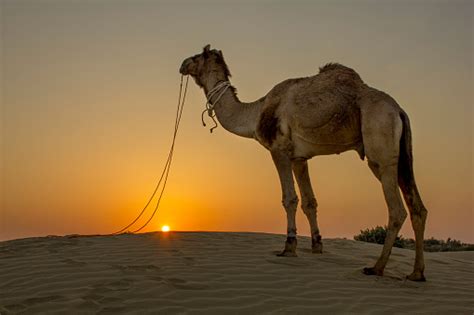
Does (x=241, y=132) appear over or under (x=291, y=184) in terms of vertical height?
over

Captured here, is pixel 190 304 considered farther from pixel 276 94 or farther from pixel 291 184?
pixel 276 94

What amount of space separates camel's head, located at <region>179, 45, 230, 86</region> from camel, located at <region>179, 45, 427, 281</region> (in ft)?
1.02

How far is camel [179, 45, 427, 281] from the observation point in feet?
27.1

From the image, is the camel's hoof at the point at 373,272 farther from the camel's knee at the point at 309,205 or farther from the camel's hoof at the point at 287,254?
the camel's knee at the point at 309,205

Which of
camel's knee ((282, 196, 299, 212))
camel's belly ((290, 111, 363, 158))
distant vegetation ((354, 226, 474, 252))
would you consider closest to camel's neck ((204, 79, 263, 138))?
camel's belly ((290, 111, 363, 158))

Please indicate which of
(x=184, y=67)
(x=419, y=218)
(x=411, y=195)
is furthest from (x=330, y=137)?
(x=184, y=67)

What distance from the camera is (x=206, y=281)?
289 inches

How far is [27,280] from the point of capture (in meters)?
7.62

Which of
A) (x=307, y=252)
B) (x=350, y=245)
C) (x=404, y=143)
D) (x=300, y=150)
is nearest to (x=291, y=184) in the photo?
(x=300, y=150)

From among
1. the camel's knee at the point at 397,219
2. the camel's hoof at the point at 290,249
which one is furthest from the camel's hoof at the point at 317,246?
the camel's knee at the point at 397,219

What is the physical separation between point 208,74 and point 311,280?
5567mm

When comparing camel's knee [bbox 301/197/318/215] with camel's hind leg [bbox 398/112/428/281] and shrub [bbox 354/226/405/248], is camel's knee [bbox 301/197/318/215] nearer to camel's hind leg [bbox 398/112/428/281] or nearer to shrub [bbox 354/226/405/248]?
camel's hind leg [bbox 398/112/428/281]

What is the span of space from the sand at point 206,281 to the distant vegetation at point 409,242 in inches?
327

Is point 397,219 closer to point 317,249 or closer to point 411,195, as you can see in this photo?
point 411,195
